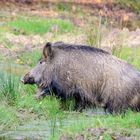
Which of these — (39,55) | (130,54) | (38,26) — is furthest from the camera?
(38,26)

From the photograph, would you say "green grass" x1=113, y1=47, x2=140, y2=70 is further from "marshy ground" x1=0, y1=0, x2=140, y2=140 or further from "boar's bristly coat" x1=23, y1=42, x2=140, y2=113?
"boar's bristly coat" x1=23, y1=42, x2=140, y2=113

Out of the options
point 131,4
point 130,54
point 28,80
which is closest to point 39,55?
point 130,54

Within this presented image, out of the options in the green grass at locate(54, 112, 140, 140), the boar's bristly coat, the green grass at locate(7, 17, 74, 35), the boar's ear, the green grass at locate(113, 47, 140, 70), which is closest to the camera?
the green grass at locate(54, 112, 140, 140)

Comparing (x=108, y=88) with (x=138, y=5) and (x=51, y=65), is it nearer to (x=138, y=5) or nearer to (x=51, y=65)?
(x=51, y=65)

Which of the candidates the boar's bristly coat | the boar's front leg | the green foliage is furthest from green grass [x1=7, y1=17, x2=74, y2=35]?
the green foliage

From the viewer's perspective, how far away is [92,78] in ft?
32.8

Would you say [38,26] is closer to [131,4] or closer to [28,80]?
[131,4]

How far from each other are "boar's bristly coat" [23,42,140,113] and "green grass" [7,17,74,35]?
29.8 ft

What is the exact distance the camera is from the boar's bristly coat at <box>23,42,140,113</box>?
9.83 meters

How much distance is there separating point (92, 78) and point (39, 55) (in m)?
4.26

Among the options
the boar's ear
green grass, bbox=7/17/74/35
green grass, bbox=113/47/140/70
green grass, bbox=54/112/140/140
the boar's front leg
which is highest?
the boar's ear

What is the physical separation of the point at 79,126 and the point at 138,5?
1920cm

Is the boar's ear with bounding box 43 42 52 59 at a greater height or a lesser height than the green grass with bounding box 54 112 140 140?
greater

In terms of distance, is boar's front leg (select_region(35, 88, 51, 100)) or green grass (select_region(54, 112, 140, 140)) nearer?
green grass (select_region(54, 112, 140, 140))
